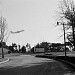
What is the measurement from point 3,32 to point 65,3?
2364 cm

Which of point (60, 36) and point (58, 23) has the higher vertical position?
point (58, 23)

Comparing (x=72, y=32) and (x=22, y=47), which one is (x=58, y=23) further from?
(x=22, y=47)

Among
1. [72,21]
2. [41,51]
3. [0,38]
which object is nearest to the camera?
[72,21]

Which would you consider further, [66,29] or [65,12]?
[66,29]

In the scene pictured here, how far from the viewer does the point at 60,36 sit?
114 ft

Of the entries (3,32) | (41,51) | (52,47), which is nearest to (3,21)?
(3,32)

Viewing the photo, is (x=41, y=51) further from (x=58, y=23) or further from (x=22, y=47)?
(x=58, y=23)

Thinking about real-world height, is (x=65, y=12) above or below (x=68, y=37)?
above

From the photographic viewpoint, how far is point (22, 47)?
158m

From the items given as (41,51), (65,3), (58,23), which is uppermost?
(65,3)

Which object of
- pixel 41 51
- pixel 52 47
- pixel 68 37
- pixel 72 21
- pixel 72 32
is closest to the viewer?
pixel 72 21

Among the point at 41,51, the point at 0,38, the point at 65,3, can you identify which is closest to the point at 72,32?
the point at 65,3

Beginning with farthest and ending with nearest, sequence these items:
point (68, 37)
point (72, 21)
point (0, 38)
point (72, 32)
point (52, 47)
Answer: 1. point (52, 47)
2. point (0, 38)
3. point (68, 37)
4. point (72, 32)
5. point (72, 21)

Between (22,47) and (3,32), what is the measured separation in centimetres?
10618
